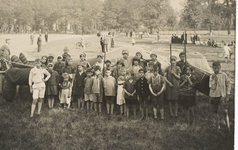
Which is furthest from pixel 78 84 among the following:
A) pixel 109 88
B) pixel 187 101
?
pixel 187 101

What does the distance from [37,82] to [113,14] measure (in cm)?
202

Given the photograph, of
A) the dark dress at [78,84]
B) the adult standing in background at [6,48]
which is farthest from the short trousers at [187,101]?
the adult standing in background at [6,48]

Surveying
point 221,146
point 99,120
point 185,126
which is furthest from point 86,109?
point 221,146

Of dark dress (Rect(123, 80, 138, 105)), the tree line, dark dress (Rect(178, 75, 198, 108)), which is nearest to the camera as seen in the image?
dark dress (Rect(178, 75, 198, 108))

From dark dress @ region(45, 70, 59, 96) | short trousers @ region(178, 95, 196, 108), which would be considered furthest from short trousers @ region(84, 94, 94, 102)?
short trousers @ region(178, 95, 196, 108)

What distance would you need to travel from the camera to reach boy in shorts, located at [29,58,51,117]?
4.50 m

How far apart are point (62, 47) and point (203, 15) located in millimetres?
2830

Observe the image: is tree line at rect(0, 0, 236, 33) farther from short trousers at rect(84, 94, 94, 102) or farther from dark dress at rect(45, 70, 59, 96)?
short trousers at rect(84, 94, 94, 102)

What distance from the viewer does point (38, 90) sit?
4562 mm

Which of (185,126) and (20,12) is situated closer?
(185,126)

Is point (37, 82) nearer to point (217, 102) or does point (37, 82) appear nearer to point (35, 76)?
point (35, 76)

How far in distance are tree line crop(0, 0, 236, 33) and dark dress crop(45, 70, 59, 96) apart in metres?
0.97

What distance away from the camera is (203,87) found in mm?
4250

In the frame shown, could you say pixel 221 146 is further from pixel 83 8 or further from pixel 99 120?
pixel 83 8
